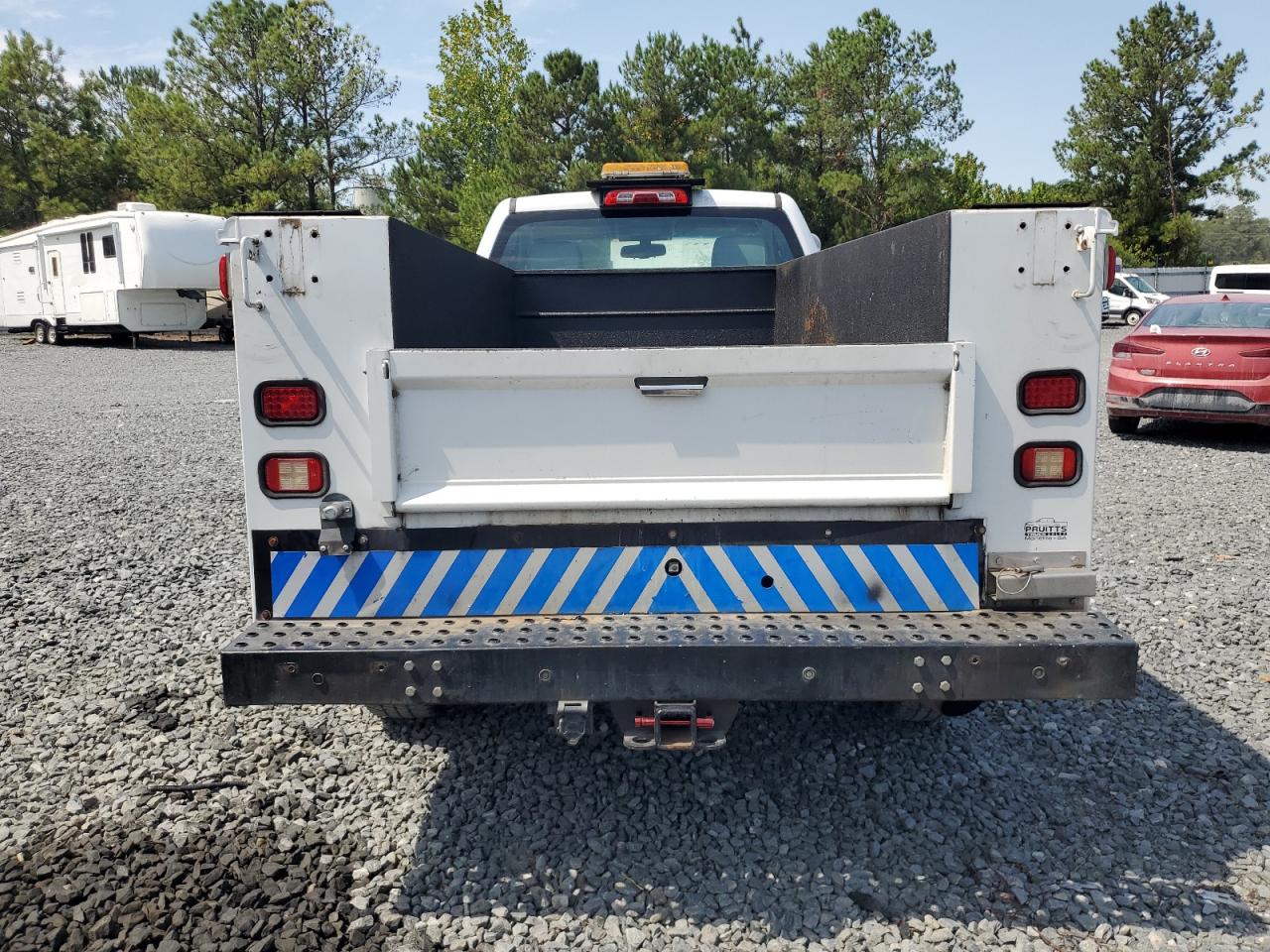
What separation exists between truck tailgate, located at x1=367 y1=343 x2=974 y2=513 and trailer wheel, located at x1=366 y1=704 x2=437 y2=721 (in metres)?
1.06

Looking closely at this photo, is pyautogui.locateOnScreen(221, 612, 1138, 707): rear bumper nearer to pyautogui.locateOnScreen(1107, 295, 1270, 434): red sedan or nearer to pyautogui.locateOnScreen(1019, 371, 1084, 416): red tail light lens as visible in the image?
pyautogui.locateOnScreen(1019, 371, 1084, 416): red tail light lens

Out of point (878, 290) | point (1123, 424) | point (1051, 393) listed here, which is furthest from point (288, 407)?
point (1123, 424)

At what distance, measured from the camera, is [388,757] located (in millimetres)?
3811

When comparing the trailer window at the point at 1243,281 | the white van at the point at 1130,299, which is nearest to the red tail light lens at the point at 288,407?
the trailer window at the point at 1243,281

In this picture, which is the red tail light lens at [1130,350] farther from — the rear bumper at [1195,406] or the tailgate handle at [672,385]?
the tailgate handle at [672,385]

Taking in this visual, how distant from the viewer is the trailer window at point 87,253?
24.9 meters

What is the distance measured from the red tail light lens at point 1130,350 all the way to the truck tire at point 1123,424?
0.69m

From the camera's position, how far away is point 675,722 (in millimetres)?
2846

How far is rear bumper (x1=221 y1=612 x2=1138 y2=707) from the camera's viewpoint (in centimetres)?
271

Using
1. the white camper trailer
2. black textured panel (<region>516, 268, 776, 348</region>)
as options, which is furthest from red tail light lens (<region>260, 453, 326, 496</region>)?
the white camper trailer

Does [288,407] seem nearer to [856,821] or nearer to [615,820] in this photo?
[615,820]

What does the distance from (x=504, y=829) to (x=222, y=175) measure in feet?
136

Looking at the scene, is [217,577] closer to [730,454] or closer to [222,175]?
[730,454]

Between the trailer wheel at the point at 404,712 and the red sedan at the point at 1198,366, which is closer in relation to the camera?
the trailer wheel at the point at 404,712
